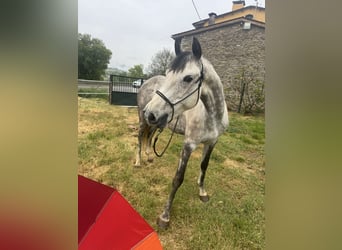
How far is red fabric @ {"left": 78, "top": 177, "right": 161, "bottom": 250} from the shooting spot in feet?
1.93

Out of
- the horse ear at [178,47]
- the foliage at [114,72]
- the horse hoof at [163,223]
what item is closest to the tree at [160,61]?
the horse ear at [178,47]

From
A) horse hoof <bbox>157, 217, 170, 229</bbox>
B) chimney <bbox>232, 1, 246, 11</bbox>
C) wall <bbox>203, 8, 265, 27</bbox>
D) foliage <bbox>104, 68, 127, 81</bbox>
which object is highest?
chimney <bbox>232, 1, 246, 11</bbox>

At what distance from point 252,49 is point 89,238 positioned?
769mm

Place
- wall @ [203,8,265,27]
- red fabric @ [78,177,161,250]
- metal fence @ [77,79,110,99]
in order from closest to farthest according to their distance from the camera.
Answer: red fabric @ [78,177,161,250]
wall @ [203,8,265,27]
metal fence @ [77,79,110,99]

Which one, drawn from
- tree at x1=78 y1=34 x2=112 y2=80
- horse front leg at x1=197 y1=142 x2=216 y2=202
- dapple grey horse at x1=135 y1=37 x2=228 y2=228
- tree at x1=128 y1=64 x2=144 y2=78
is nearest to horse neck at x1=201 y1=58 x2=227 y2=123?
dapple grey horse at x1=135 y1=37 x2=228 y2=228

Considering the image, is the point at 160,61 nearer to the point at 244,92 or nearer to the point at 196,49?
the point at 196,49

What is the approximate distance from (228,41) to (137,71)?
1.22 ft

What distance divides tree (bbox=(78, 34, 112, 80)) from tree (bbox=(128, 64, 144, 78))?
0.32 feet

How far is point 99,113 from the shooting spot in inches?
37.5

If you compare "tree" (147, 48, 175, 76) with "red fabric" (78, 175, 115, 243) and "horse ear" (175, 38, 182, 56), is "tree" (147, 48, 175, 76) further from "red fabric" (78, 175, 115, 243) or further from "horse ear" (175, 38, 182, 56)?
"red fabric" (78, 175, 115, 243)
